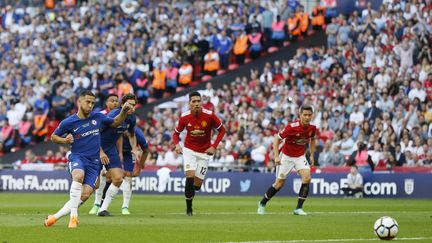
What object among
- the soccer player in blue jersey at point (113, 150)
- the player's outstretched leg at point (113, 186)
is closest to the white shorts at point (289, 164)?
the soccer player in blue jersey at point (113, 150)

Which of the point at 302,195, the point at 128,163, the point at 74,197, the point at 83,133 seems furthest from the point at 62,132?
the point at 302,195

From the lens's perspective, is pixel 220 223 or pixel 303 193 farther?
pixel 303 193

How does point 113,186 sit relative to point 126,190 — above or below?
above

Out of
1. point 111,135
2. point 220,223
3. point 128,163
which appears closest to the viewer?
point 220,223

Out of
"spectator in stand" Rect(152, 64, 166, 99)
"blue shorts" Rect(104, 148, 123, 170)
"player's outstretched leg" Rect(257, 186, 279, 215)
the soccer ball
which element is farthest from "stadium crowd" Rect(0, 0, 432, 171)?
the soccer ball

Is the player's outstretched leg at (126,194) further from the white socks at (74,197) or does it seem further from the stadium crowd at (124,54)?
the stadium crowd at (124,54)

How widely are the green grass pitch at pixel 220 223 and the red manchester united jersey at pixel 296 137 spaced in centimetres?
136

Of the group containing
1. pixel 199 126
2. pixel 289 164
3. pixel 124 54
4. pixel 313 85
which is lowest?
pixel 289 164

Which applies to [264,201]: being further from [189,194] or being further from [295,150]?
→ [189,194]

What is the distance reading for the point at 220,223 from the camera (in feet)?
66.6

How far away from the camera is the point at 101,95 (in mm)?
43719

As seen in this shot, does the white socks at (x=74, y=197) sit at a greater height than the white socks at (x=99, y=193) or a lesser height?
greater

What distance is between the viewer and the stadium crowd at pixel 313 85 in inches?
1380

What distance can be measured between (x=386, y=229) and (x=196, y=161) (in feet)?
26.0
